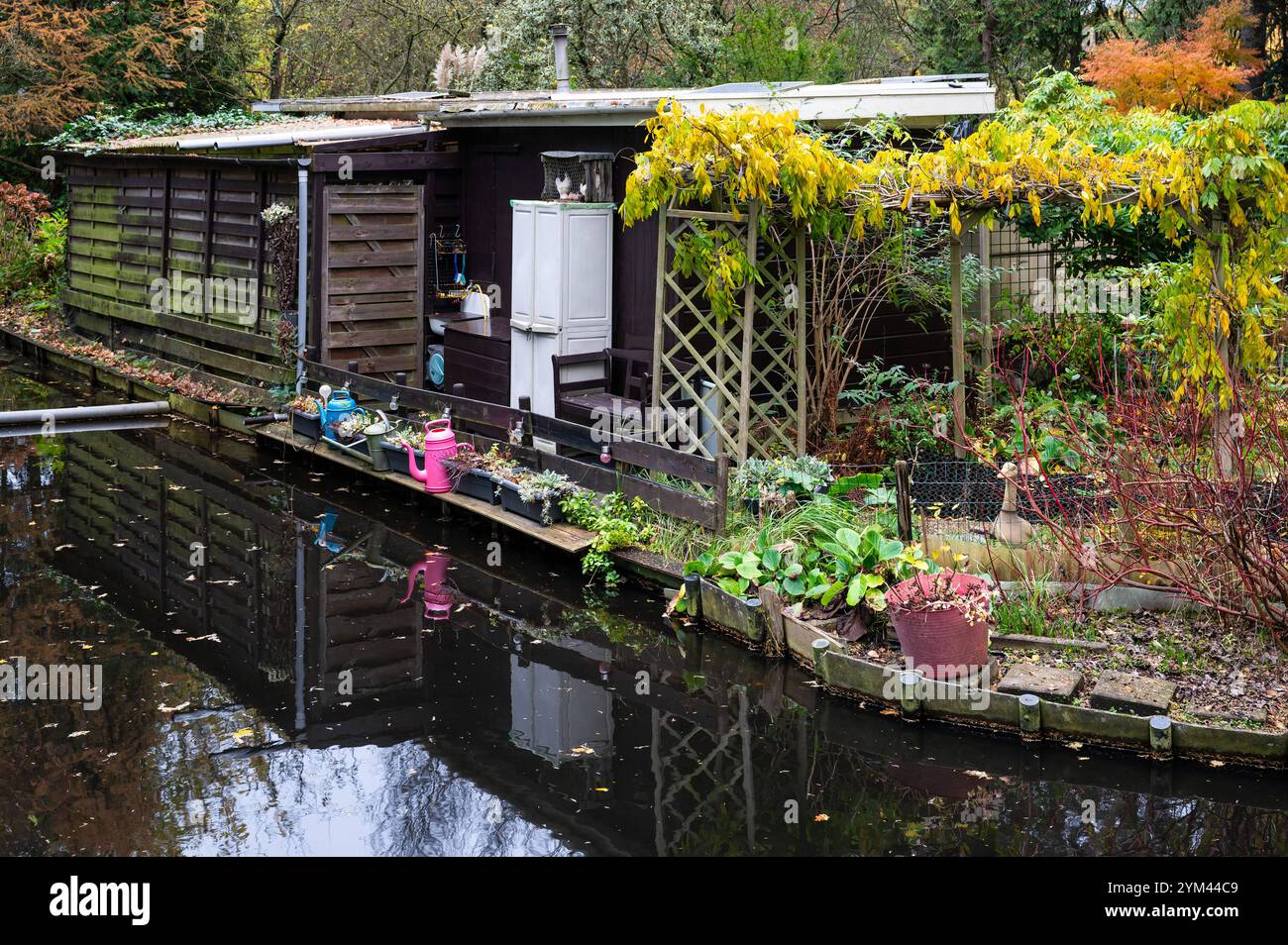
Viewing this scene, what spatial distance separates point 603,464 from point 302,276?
5615 millimetres

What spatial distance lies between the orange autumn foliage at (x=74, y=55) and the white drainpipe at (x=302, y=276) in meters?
12.6

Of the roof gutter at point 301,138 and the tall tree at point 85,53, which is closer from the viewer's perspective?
the roof gutter at point 301,138

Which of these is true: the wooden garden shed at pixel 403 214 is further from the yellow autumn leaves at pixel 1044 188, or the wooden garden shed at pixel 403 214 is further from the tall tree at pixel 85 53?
the tall tree at pixel 85 53

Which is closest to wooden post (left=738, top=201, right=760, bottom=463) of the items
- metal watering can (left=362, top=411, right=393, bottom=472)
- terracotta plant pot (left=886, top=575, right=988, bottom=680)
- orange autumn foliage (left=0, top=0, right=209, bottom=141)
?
terracotta plant pot (left=886, top=575, right=988, bottom=680)

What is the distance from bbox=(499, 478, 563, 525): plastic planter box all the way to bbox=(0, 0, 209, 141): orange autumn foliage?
17820 mm

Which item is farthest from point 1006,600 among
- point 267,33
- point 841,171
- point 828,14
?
point 267,33

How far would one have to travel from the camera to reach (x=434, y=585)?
423 inches

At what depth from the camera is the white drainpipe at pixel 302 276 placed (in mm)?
14854

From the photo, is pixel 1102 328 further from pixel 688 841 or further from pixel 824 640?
pixel 688 841

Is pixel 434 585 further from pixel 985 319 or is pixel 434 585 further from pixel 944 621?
pixel 985 319

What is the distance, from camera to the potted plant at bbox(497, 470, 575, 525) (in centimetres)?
1117

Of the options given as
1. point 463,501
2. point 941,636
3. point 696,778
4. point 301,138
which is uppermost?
point 301,138

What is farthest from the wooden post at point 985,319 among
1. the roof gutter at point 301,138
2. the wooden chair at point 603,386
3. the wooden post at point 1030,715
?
the roof gutter at point 301,138

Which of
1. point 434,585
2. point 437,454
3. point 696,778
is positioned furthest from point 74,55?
point 696,778
